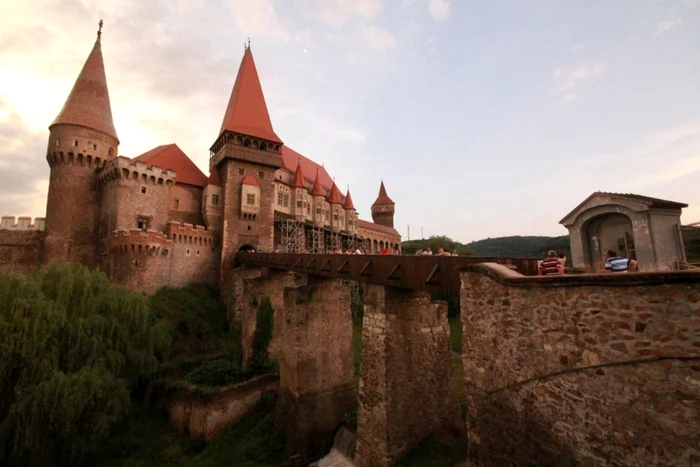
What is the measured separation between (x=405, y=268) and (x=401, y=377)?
9.98 ft

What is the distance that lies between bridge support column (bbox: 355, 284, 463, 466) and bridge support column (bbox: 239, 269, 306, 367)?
10126 millimetres

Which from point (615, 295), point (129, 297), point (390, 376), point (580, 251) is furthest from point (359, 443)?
point (129, 297)

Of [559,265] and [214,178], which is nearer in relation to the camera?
[559,265]

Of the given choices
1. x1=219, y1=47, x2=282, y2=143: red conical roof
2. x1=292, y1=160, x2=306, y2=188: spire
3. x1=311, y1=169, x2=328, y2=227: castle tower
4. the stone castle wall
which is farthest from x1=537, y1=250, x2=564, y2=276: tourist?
x1=311, y1=169, x2=328, y2=227: castle tower

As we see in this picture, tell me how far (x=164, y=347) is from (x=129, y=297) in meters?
3.08

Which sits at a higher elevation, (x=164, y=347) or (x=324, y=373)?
(x=164, y=347)

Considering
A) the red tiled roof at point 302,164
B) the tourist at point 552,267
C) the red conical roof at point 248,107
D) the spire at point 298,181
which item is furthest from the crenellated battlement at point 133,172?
→ the tourist at point 552,267

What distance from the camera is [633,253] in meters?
6.43

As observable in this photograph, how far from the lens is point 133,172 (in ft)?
79.4

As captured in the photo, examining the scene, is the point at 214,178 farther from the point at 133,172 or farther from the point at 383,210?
the point at 383,210

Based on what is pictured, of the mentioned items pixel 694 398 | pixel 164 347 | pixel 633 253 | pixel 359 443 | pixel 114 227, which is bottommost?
pixel 359 443

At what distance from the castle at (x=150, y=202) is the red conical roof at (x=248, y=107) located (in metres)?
0.12

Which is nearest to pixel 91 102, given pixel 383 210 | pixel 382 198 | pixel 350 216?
pixel 350 216

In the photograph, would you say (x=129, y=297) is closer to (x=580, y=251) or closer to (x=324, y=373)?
(x=324, y=373)
